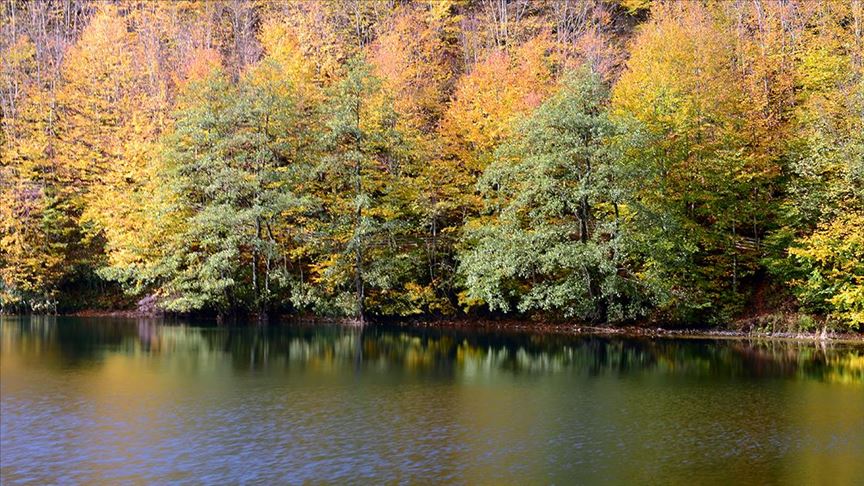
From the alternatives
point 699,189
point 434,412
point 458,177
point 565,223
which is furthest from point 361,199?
point 434,412

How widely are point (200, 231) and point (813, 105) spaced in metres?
33.2

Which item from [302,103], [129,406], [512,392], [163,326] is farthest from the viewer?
[302,103]

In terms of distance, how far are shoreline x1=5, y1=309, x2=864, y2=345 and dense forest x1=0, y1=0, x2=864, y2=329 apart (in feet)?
2.24

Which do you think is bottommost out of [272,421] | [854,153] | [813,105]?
[272,421]

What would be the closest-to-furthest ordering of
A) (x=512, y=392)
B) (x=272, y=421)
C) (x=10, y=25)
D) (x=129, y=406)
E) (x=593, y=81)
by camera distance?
(x=272, y=421) < (x=129, y=406) < (x=512, y=392) < (x=593, y=81) < (x=10, y=25)

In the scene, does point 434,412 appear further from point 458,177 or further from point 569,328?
point 458,177

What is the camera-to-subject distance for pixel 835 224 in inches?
1362

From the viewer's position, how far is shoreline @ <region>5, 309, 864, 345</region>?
3573cm

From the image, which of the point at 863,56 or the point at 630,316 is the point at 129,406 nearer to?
the point at 630,316

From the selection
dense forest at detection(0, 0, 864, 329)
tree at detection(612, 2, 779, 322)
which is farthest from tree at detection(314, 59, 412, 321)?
tree at detection(612, 2, 779, 322)

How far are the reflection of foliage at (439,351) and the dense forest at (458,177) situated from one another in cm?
324

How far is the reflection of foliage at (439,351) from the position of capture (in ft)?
93.9

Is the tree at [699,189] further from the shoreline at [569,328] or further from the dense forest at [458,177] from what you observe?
the shoreline at [569,328]

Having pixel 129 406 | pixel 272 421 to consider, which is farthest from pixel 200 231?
pixel 272 421
